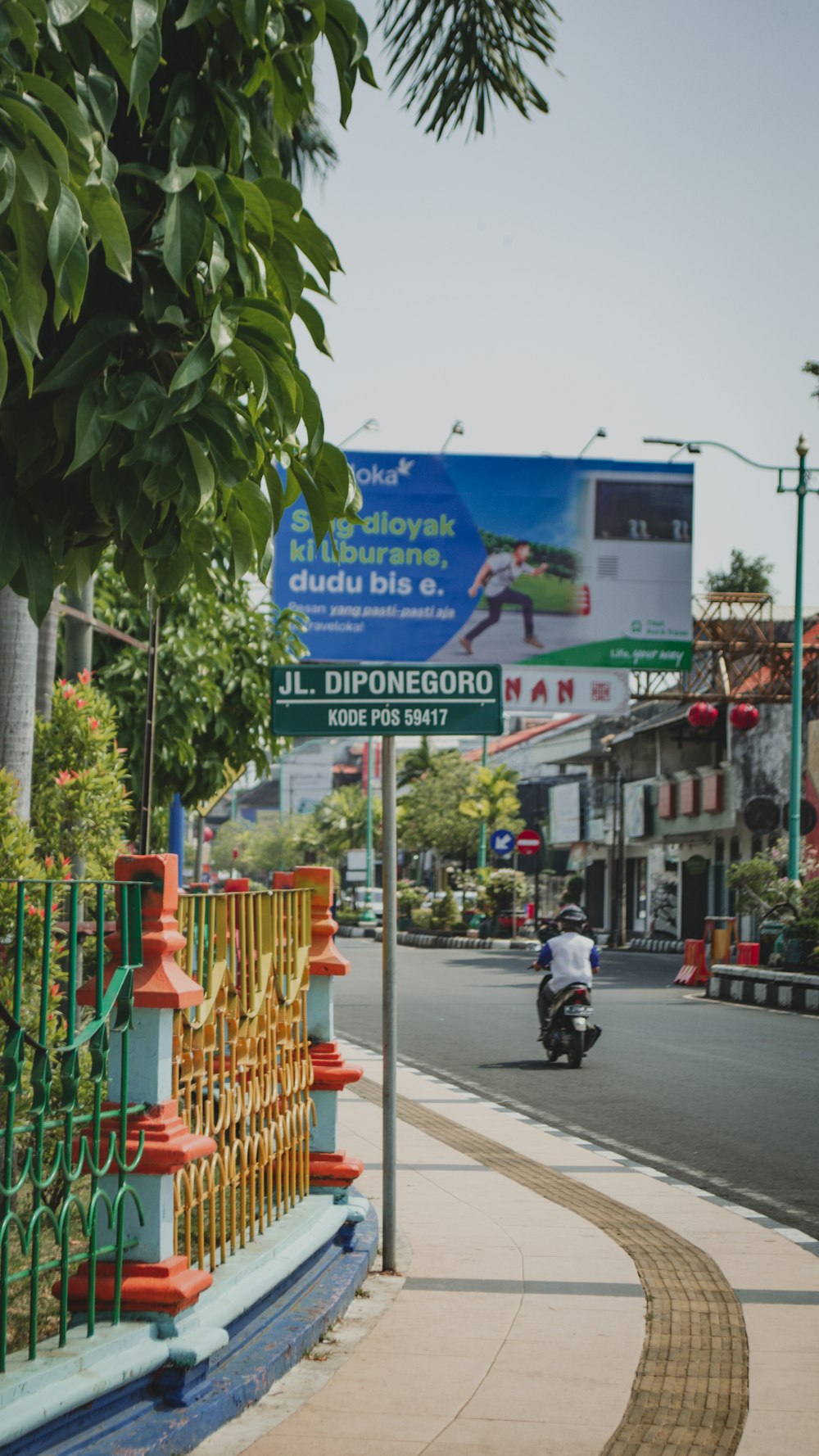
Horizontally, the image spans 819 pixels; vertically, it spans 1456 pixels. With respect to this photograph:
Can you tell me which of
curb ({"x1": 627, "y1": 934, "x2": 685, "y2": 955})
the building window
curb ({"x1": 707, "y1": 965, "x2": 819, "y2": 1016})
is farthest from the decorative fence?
the building window

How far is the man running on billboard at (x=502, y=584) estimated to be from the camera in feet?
76.8

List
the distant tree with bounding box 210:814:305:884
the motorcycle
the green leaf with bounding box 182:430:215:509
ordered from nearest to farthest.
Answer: the green leaf with bounding box 182:430:215:509 → the motorcycle → the distant tree with bounding box 210:814:305:884

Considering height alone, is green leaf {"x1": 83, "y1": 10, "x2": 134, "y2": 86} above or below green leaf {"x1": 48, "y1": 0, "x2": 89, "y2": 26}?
above

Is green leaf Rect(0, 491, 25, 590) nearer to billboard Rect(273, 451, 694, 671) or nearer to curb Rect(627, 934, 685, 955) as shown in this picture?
billboard Rect(273, 451, 694, 671)

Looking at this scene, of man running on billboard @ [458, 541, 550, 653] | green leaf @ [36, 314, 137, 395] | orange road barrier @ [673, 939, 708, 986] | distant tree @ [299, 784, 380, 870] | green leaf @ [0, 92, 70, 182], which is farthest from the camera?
distant tree @ [299, 784, 380, 870]

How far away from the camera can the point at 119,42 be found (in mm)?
3367

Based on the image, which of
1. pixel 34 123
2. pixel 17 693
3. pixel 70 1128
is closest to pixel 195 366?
pixel 34 123

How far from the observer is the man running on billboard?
922 inches

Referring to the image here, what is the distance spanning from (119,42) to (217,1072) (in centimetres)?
327

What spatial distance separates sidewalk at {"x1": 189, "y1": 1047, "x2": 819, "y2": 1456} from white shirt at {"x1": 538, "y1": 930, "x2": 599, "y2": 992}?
6244 millimetres

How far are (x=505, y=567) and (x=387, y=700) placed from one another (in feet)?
54.7

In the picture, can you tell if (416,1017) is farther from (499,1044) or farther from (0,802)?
(0,802)

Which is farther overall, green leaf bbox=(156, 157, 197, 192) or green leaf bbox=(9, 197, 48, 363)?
green leaf bbox=(156, 157, 197, 192)

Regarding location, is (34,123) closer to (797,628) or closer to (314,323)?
(314,323)
